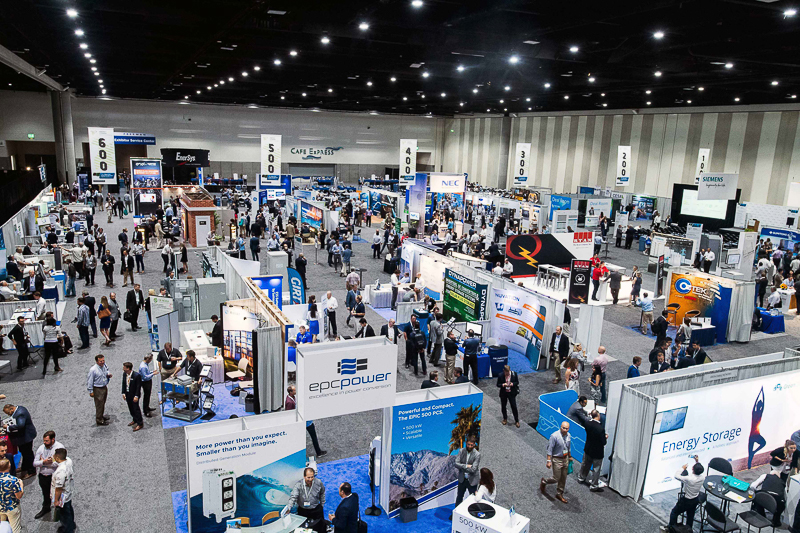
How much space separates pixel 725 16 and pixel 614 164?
29.5 metres

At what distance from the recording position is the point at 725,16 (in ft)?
37.0

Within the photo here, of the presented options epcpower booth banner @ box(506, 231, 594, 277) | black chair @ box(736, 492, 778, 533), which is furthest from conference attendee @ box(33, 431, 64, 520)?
epcpower booth banner @ box(506, 231, 594, 277)

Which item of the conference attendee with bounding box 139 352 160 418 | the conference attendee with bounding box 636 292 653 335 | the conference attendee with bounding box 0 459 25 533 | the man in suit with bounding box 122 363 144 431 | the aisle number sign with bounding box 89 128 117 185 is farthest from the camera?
the aisle number sign with bounding box 89 128 117 185

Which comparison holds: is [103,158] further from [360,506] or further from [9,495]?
[360,506]

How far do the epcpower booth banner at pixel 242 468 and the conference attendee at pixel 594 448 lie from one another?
4.19 m

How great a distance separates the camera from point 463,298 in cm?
1501

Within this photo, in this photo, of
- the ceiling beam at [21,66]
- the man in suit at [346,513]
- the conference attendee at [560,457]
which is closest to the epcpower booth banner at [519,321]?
the conference attendee at [560,457]

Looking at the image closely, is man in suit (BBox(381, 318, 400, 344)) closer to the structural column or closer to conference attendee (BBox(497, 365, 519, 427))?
conference attendee (BBox(497, 365, 519, 427))

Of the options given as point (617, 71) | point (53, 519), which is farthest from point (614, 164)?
point (53, 519)

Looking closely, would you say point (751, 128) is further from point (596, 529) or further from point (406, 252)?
point (596, 529)

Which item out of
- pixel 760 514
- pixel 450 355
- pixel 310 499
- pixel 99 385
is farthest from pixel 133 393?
pixel 760 514

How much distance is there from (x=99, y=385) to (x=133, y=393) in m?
0.58

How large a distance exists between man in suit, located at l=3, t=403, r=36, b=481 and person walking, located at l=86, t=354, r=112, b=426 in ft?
4.42

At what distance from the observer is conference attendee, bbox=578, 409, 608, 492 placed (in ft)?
27.3
